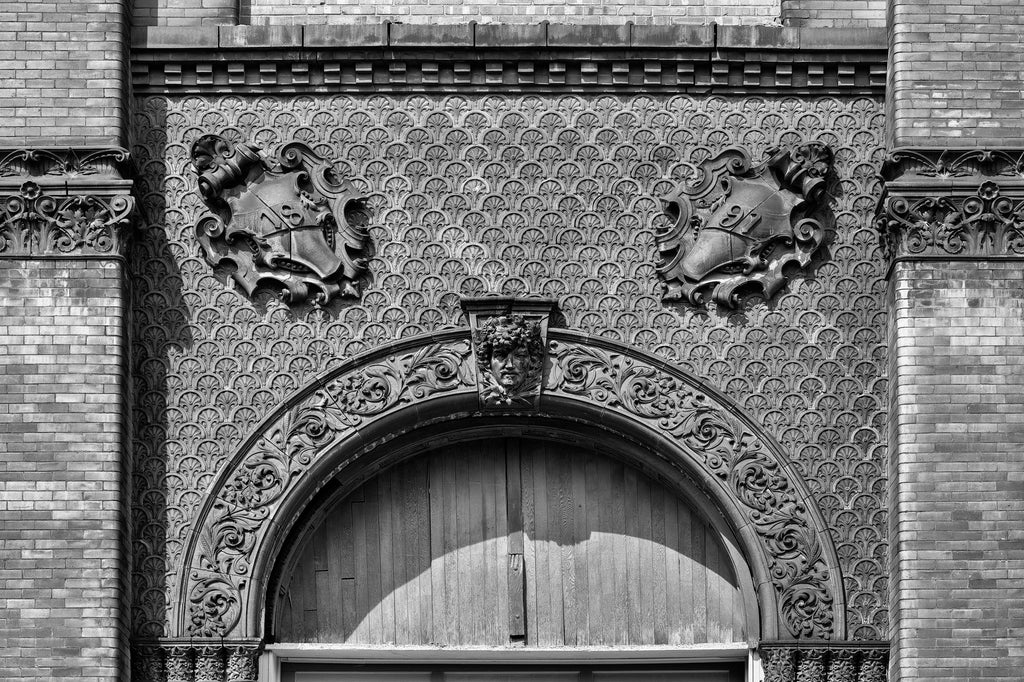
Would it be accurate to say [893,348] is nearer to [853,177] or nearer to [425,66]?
[853,177]

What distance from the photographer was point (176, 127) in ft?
45.0

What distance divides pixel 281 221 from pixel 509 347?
6.38 feet

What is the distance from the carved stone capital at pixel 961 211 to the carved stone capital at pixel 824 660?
112 inches

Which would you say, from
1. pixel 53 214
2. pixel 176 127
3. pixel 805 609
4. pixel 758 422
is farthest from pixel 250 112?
pixel 805 609

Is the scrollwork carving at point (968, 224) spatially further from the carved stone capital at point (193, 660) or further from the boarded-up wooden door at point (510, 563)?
the carved stone capital at point (193, 660)

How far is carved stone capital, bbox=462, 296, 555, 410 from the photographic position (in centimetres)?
1320

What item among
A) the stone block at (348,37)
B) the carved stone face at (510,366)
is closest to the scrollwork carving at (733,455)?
the carved stone face at (510,366)

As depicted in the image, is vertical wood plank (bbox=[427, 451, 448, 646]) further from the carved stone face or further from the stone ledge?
the stone ledge

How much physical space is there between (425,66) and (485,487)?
3221mm

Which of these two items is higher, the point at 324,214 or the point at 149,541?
the point at 324,214

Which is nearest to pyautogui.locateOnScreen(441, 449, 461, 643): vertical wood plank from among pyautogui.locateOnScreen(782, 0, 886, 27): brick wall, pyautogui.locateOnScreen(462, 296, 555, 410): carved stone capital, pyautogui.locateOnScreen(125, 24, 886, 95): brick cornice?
pyautogui.locateOnScreen(462, 296, 555, 410): carved stone capital

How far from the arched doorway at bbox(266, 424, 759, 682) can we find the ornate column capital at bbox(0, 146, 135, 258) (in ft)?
8.23

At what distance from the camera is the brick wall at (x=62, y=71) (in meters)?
13.2

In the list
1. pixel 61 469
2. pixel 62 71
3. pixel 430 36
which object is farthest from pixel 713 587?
pixel 62 71
